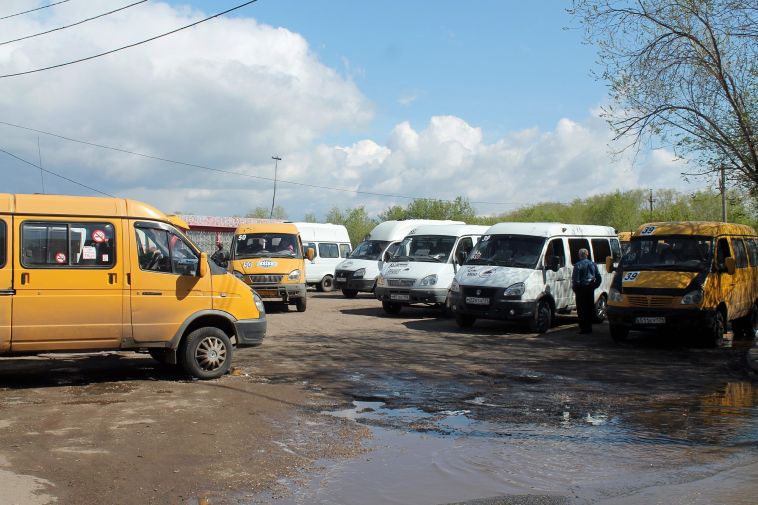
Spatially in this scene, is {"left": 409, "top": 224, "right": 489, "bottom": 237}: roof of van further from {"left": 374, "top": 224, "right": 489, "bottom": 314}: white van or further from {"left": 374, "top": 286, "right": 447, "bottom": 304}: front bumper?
{"left": 374, "top": 286, "right": 447, "bottom": 304}: front bumper

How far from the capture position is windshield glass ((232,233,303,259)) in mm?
19844

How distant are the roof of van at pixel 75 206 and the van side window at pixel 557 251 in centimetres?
942

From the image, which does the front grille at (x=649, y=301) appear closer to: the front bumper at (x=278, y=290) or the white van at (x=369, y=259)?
the front bumper at (x=278, y=290)

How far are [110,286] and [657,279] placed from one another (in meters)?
9.75

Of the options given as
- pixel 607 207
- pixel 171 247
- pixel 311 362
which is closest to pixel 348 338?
pixel 311 362

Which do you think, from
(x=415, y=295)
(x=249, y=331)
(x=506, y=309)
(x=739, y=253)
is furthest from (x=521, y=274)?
(x=249, y=331)

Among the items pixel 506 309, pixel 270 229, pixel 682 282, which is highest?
pixel 270 229

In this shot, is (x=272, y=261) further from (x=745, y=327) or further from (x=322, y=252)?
(x=745, y=327)

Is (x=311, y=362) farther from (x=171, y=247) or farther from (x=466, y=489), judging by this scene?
(x=466, y=489)

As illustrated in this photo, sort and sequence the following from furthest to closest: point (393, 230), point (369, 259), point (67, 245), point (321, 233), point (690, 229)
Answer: point (321, 233)
point (393, 230)
point (369, 259)
point (690, 229)
point (67, 245)

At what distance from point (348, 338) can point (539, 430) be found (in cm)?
749

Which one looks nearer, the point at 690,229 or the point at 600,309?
the point at 690,229

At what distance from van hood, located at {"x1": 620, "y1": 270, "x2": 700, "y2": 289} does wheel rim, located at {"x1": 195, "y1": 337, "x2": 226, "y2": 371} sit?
315 inches

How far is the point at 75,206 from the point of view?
30.8ft
